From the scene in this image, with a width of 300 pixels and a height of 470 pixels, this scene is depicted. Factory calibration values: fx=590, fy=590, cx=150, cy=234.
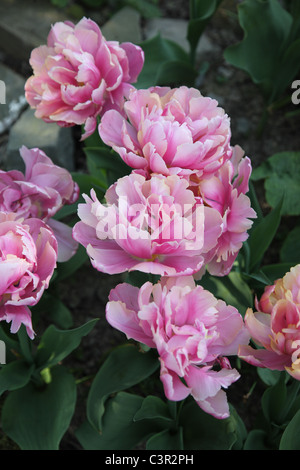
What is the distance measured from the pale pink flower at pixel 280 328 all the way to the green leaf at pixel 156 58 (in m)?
0.94

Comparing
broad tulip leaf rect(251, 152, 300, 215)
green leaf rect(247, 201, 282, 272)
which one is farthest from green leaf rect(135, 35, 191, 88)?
green leaf rect(247, 201, 282, 272)

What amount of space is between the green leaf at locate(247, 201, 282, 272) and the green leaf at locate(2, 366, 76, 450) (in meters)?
0.48

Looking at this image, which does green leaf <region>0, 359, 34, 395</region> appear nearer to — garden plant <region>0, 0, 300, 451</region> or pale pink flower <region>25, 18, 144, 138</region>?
garden plant <region>0, 0, 300, 451</region>

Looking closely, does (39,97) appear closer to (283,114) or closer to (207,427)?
(207,427)

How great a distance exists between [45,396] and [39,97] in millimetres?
637

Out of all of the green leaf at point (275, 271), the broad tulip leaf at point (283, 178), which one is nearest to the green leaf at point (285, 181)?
the broad tulip leaf at point (283, 178)

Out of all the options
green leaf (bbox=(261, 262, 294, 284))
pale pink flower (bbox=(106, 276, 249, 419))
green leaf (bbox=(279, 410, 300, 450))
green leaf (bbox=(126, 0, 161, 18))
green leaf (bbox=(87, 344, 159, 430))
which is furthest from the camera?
green leaf (bbox=(126, 0, 161, 18))

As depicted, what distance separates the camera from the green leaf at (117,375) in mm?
1149

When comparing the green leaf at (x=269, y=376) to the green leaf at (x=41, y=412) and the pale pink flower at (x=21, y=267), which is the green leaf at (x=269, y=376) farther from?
the pale pink flower at (x=21, y=267)

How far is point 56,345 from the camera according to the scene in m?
A: 1.21

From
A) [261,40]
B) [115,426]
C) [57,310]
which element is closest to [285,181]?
[261,40]

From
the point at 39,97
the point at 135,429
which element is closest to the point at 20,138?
the point at 39,97

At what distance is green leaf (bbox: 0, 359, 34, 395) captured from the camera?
1138mm

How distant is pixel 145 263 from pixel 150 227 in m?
0.05
